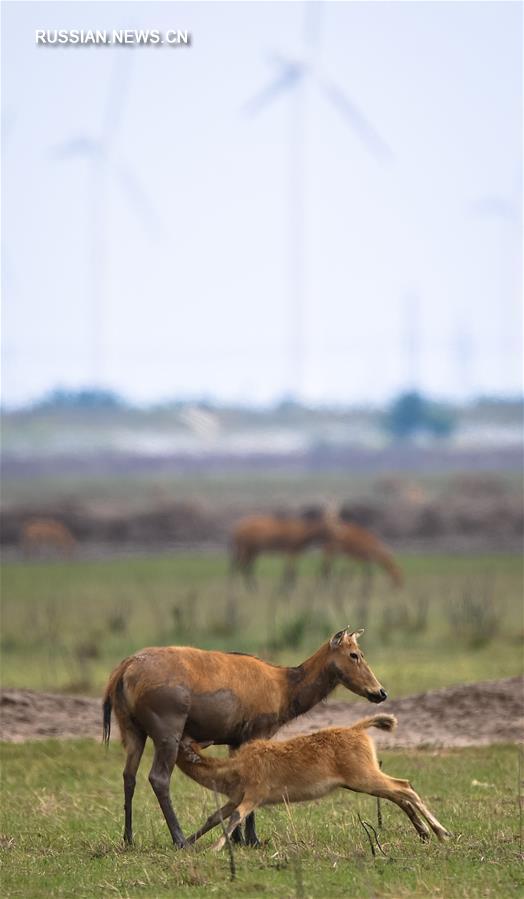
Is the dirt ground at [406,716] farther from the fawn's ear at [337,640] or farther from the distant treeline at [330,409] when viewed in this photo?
the distant treeline at [330,409]

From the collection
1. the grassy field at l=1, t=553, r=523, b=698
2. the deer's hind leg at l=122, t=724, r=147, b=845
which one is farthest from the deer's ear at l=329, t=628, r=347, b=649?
the grassy field at l=1, t=553, r=523, b=698

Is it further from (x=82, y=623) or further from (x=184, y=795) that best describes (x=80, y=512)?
(x=184, y=795)

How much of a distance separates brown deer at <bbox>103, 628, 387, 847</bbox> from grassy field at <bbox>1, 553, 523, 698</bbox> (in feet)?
26.5

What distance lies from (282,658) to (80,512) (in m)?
32.6

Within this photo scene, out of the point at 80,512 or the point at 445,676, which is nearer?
the point at 445,676

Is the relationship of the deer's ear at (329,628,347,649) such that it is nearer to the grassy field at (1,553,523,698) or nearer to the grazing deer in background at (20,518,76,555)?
the grassy field at (1,553,523,698)

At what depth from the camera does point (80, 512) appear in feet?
182

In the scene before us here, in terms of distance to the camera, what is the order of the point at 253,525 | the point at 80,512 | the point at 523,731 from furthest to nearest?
1. the point at 80,512
2. the point at 253,525
3. the point at 523,731

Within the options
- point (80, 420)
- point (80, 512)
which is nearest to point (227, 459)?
point (80, 420)

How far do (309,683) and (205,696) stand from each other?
93cm

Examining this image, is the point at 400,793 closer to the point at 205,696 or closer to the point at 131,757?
the point at 205,696

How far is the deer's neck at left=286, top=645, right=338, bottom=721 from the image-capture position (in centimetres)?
1241

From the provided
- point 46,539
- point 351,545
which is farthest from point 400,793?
point 46,539

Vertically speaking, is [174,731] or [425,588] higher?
[174,731]
